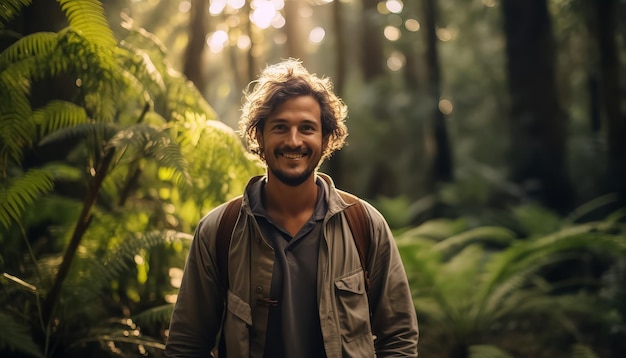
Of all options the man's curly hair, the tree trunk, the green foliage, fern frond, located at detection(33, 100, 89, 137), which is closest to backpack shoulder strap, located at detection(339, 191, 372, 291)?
the man's curly hair

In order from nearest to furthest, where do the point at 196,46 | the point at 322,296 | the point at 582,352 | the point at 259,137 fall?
1. the point at 322,296
2. the point at 259,137
3. the point at 582,352
4. the point at 196,46

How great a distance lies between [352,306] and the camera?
2613mm

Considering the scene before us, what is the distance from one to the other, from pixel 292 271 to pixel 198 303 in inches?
17.3

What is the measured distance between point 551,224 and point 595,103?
10653 millimetres

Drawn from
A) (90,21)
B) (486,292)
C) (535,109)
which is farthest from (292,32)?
(90,21)

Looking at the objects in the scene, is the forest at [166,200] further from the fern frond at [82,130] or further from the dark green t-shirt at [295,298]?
the dark green t-shirt at [295,298]

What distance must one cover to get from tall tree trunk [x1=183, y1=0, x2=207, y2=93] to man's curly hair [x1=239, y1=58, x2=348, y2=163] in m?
6.92

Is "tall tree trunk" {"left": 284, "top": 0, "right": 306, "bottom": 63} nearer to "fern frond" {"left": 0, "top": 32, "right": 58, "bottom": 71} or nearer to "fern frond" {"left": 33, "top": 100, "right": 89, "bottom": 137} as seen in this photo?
"fern frond" {"left": 33, "top": 100, "right": 89, "bottom": 137}

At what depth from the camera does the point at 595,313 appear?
635 centimetres

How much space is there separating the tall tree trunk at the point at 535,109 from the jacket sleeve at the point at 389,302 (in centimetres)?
887

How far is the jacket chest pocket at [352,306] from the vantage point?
8.46 ft

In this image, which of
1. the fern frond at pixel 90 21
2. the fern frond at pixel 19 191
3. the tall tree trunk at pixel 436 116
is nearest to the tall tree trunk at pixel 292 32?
the tall tree trunk at pixel 436 116

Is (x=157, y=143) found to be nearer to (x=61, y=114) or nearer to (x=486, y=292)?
(x=61, y=114)

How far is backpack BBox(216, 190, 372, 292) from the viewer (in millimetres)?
2674
